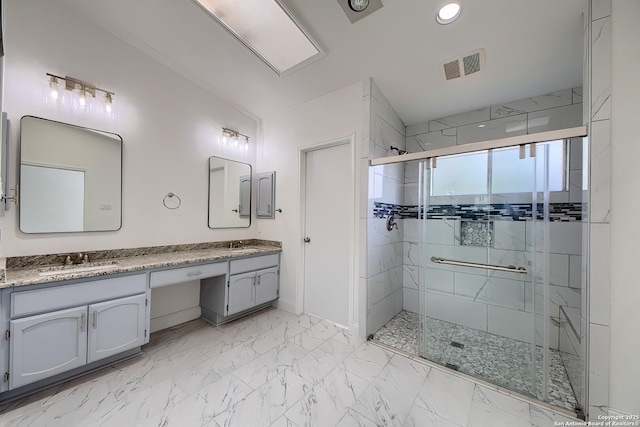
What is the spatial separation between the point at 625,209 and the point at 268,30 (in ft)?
8.97

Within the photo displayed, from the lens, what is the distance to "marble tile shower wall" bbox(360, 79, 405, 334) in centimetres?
237

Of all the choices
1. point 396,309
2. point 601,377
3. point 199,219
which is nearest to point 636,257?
point 601,377

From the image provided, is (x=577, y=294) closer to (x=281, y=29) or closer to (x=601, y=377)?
(x=601, y=377)

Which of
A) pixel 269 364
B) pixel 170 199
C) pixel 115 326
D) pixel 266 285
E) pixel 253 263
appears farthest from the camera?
pixel 266 285

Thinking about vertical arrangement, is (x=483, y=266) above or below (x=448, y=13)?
below

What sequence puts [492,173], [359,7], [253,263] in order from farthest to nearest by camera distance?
[253,263], [492,173], [359,7]

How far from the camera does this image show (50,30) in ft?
6.10

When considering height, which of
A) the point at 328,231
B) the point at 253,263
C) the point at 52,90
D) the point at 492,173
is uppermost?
the point at 52,90

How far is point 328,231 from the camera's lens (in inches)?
110

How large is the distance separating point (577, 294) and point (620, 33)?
1.83 meters

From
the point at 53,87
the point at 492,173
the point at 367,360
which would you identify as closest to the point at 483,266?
the point at 492,173

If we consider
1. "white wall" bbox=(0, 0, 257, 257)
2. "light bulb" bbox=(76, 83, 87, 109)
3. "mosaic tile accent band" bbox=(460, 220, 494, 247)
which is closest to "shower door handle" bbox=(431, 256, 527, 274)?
"mosaic tile accent band" bbox=(460, 220, 494, 247)

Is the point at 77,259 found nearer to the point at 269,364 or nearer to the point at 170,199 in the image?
the point at 170,199

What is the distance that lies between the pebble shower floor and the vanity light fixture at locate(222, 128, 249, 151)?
2.84 metres
